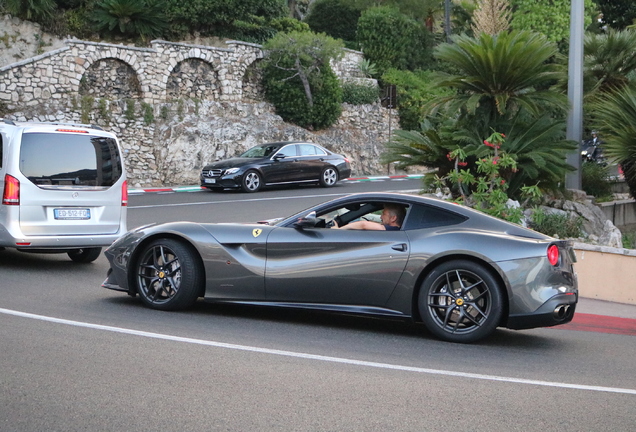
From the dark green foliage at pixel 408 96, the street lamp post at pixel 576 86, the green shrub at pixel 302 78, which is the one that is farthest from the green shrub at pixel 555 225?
the dark green foliage at pixel 408 96

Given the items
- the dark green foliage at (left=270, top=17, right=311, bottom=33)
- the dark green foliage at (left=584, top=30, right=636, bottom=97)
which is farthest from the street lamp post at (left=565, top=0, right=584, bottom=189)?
the dark green foliage at (left=270, top=17, right=311, bottom=33)

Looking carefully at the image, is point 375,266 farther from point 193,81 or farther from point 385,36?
point 385,36

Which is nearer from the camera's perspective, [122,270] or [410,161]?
[122,270]

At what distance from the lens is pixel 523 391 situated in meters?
5.75

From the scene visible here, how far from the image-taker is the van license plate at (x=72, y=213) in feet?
34.3

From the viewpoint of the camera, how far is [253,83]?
33.4 meters

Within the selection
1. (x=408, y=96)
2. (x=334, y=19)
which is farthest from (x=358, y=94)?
(x=334, y=19)

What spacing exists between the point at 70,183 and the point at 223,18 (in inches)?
966

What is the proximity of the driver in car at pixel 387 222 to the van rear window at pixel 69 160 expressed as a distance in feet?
14.7

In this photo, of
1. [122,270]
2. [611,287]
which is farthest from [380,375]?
[611,287]

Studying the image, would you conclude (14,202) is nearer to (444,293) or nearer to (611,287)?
(444,293)

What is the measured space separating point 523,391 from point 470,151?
669cm

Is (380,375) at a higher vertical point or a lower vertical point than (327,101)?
lower

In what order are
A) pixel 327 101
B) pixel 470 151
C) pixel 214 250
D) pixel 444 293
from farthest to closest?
pixel 327 101
pixel 470 151
pixel 214 250
pixel 444 293
